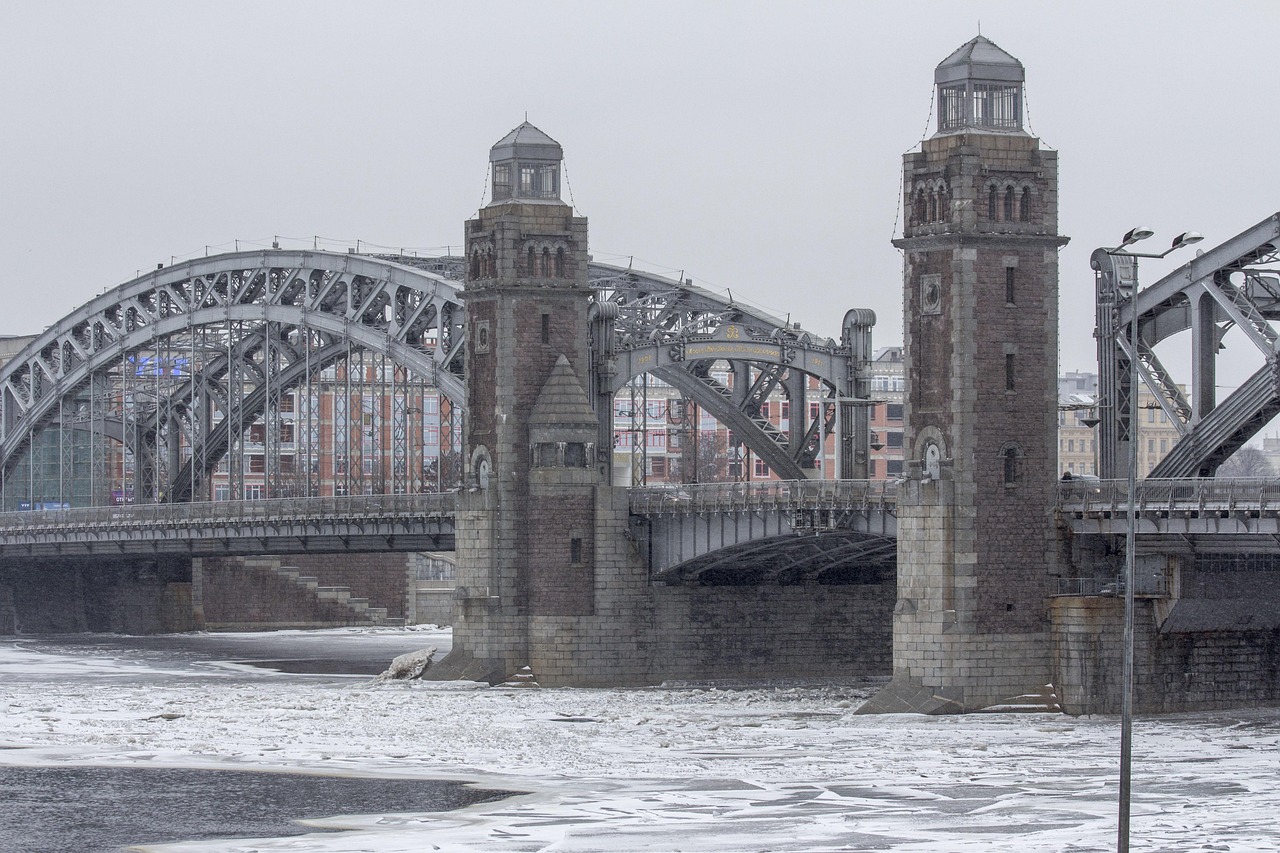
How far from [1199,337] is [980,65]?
1069 cm

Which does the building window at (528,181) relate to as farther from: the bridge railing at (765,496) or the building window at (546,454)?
the bridge railing at (765,496)

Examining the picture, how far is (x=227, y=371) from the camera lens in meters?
139

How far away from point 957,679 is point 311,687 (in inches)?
1063

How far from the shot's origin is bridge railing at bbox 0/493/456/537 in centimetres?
10806

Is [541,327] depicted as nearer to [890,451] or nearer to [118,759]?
[118,759]

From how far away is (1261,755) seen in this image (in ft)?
225

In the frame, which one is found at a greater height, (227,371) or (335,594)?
(227,371)

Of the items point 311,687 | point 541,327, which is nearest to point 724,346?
point 541,327

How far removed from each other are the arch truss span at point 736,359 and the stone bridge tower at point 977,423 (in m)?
14.9

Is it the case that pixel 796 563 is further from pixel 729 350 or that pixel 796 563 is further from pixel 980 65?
pixel 980 65

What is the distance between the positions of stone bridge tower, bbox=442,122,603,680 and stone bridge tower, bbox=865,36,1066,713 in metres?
17.5

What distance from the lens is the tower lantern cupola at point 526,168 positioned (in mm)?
98750

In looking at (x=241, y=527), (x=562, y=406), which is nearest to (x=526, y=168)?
(x=562, y=406)

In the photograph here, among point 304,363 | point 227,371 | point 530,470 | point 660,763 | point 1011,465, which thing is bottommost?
point 660,763
